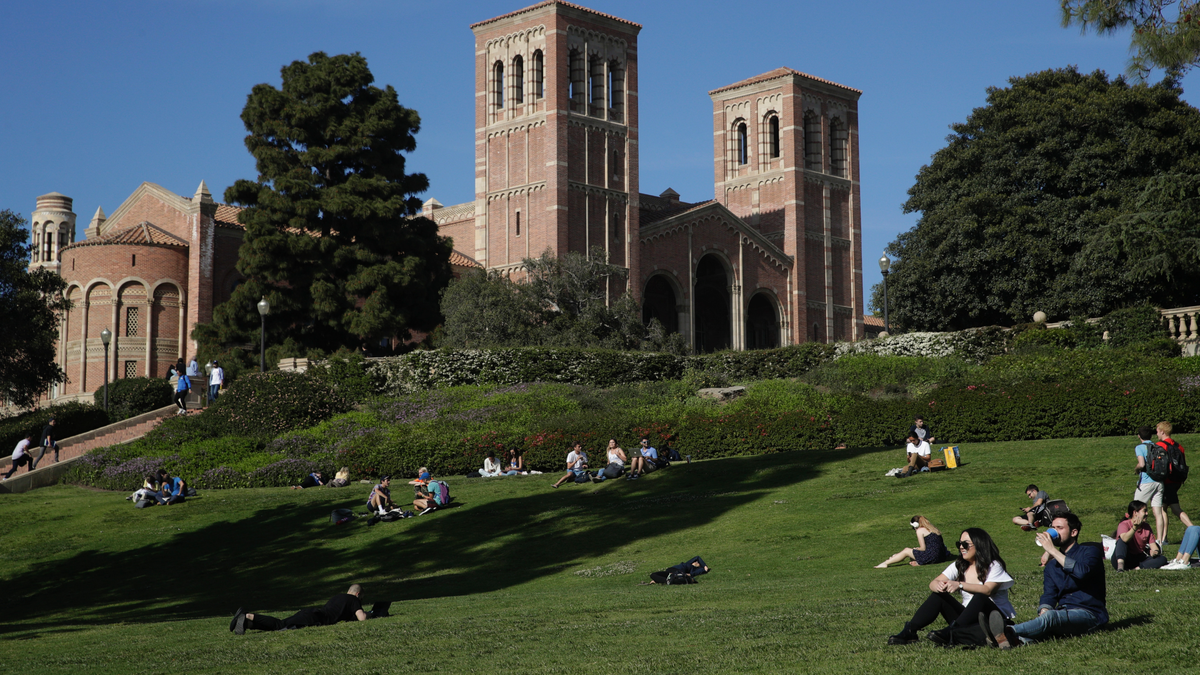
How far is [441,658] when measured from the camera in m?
9.56

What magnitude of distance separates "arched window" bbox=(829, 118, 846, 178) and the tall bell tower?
16635 mm

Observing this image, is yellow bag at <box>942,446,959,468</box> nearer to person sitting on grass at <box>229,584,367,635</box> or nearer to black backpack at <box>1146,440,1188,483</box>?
black backpack at <box>1146,440,1188,483</box>

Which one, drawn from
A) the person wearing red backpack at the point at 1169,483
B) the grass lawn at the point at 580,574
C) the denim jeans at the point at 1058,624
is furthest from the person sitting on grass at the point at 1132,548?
the denim jeans at the point at 1058,624

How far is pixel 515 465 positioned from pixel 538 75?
3334 centimetres

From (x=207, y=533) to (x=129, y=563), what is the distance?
1.92m

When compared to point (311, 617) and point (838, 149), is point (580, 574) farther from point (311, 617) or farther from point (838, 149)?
point (838, 149)

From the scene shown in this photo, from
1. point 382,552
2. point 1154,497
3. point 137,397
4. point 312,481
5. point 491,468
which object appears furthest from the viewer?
point 137,397

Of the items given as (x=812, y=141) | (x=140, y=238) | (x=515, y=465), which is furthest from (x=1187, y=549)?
(x=812, y=141)

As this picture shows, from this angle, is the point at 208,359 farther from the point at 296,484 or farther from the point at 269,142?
the point at 296,484

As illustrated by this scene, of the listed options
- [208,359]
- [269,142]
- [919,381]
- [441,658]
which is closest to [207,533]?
[441,658]

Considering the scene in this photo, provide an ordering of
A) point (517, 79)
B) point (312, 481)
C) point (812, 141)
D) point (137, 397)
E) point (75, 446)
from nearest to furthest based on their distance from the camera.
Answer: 1. point (312, 481)
2. point (75, 446)
3. point (137, 397)
4. point (517, 79)
5. point (812, 141)

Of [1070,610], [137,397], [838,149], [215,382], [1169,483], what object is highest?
[838,149]

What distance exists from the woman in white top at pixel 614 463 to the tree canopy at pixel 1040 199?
20.0 m

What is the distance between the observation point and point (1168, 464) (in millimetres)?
14133
